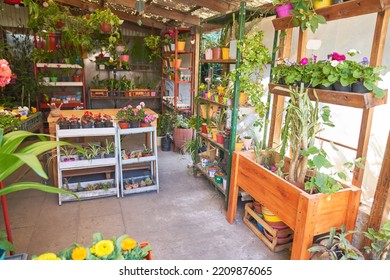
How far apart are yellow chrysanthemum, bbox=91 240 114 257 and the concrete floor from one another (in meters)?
1.11

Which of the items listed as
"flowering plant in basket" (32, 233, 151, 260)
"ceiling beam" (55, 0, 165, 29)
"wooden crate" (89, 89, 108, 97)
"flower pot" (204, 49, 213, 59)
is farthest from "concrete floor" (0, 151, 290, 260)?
"ceiling beam" (55, 0, 165, 29)

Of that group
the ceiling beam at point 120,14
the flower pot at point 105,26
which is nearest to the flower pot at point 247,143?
the flower pot at point 105,26

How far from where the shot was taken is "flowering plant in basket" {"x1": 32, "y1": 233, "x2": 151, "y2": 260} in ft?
4.11

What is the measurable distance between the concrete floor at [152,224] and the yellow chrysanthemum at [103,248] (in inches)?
43.9

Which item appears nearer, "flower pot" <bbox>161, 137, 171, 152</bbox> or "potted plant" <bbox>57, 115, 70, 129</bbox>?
"potted plant" <bbox>57, 115, 70, 129</bbox>

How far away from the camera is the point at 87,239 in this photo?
2527mm

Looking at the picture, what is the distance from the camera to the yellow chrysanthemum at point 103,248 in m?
1.27

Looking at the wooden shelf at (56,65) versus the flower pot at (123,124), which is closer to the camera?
the flower pot at (123,124)

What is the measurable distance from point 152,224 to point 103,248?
155 cm

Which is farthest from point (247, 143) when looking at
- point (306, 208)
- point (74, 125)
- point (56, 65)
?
point (56, 65)

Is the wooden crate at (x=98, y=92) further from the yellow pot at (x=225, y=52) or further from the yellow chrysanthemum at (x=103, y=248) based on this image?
the yellow chrysanthemum at (x=103, y=248)

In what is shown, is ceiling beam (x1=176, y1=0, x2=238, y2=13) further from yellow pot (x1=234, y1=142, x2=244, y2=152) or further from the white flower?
the white flower
